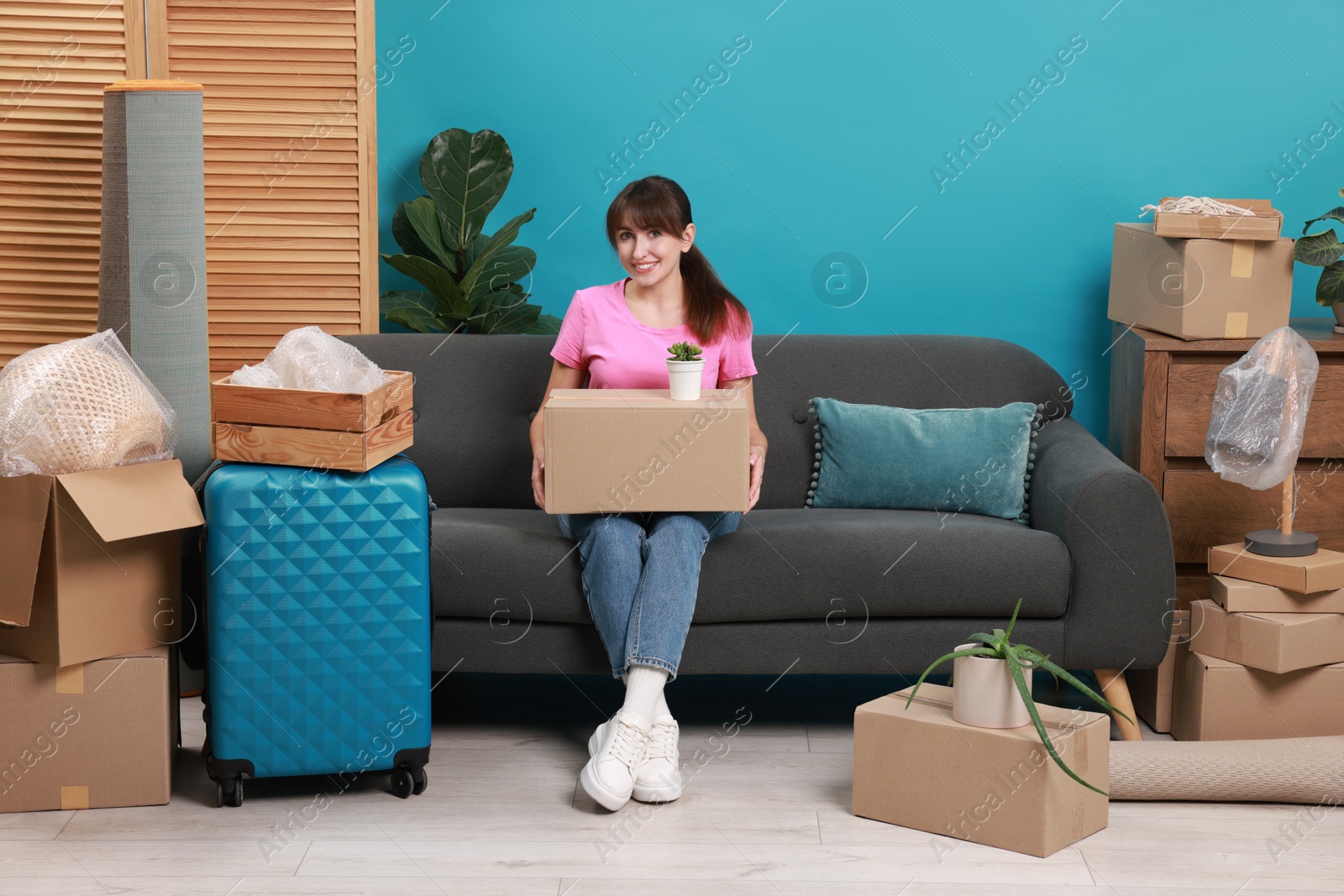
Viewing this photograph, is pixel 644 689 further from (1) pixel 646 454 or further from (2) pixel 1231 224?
(2) pixel 1231 224

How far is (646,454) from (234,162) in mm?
1387

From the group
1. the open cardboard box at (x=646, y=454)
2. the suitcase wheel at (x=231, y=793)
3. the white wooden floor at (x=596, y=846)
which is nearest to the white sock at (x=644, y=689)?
the white wooden floor at (x=596, y=846)

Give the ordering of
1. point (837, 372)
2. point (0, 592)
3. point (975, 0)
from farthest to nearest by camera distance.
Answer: point (975, 0)
point (837, 372)
point (0, 592)

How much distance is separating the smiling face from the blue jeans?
1.54ft

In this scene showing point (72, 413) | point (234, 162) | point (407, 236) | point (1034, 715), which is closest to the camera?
point (1034, 715)

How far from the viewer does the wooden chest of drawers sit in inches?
103

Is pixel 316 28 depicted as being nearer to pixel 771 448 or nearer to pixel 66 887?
pixel 771 448

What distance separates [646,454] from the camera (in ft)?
7.21

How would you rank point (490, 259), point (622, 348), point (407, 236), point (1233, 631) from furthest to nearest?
point (407, 236) → point (490, 259) → point (622, 348) → point (1233, 631)

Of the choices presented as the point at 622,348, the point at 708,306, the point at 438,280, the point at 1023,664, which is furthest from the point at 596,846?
the point at 438,280

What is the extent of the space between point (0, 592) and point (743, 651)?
1.23 metres

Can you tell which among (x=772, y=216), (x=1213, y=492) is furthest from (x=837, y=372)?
(x=1213, y=492)

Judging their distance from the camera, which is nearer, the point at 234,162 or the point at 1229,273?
the point at 1229,273

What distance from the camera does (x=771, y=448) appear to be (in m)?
2.77
